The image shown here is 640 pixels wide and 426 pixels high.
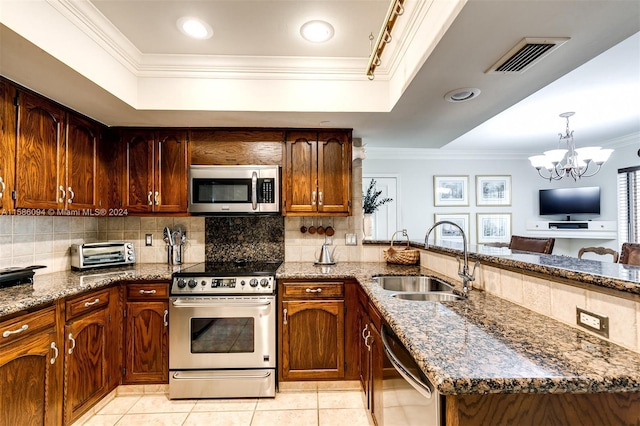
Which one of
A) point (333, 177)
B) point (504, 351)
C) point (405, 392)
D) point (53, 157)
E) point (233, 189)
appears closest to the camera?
point (504, 351)

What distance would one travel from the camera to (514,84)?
6.16 feet

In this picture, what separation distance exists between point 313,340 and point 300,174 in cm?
138

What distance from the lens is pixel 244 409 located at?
2.19 meters

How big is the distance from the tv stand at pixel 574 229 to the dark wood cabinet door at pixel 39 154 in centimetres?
674

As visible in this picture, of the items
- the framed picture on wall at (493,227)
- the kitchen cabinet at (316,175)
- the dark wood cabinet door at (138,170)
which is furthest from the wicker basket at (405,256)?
the framed picture on wall at (493,227)

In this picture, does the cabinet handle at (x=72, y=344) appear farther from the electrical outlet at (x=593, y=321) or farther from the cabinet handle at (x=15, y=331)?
the electrical outlet at (x=593, y=321)

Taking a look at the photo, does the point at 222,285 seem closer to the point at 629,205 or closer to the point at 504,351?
the point at 504,351

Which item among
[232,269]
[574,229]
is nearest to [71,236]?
[232,269]

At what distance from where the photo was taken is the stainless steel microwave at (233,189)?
104 inches

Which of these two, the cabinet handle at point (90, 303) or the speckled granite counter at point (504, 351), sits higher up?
the speckled granite counter at point (504, 351)

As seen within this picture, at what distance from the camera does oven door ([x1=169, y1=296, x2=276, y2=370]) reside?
7.57 ft

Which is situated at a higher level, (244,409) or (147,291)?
(147,291)

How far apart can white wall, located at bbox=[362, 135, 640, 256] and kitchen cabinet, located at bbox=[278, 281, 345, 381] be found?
3.42 m

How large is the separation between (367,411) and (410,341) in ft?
4.66
